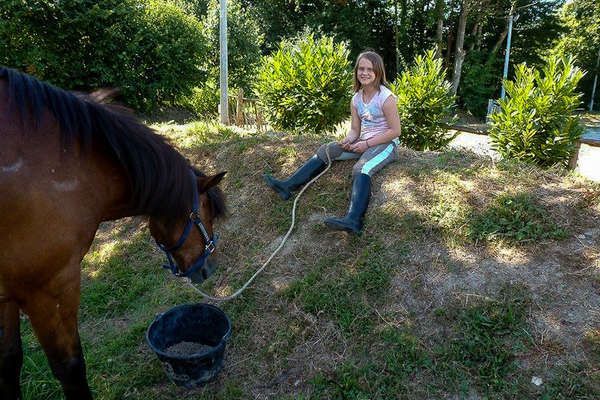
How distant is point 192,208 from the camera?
242cm

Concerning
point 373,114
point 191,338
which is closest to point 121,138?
point 191,338

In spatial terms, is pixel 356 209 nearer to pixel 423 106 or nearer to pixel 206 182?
pixel 206 182

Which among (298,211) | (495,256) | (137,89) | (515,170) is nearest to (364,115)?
(298,211)

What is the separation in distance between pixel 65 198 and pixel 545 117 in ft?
15.7

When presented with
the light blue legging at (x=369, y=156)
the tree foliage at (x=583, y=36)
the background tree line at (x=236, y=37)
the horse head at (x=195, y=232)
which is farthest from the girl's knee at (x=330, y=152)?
the tree foliage at (x=583, y=36)

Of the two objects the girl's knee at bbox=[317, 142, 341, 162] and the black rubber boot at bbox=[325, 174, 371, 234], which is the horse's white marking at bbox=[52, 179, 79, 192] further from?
the girl's knee at bbox=[317, 142, 341, 162]

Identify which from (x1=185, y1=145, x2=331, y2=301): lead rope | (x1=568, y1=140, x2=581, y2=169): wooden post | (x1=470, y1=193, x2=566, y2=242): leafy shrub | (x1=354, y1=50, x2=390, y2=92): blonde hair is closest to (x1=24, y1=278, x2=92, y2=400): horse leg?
(x1=185, y1=145, x2=331, y2=301): lead rope

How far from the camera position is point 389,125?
12.6ft

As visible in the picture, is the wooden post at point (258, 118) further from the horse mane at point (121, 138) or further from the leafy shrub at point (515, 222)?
the horse mane at point (121, 138)

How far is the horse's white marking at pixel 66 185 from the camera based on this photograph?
6.06ft

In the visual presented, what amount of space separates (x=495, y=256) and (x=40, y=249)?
296cm

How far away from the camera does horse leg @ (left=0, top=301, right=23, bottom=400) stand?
2.26 metres

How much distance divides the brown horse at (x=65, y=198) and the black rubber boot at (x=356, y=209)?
1.27 meters

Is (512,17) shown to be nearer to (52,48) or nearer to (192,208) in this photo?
(52,48)
